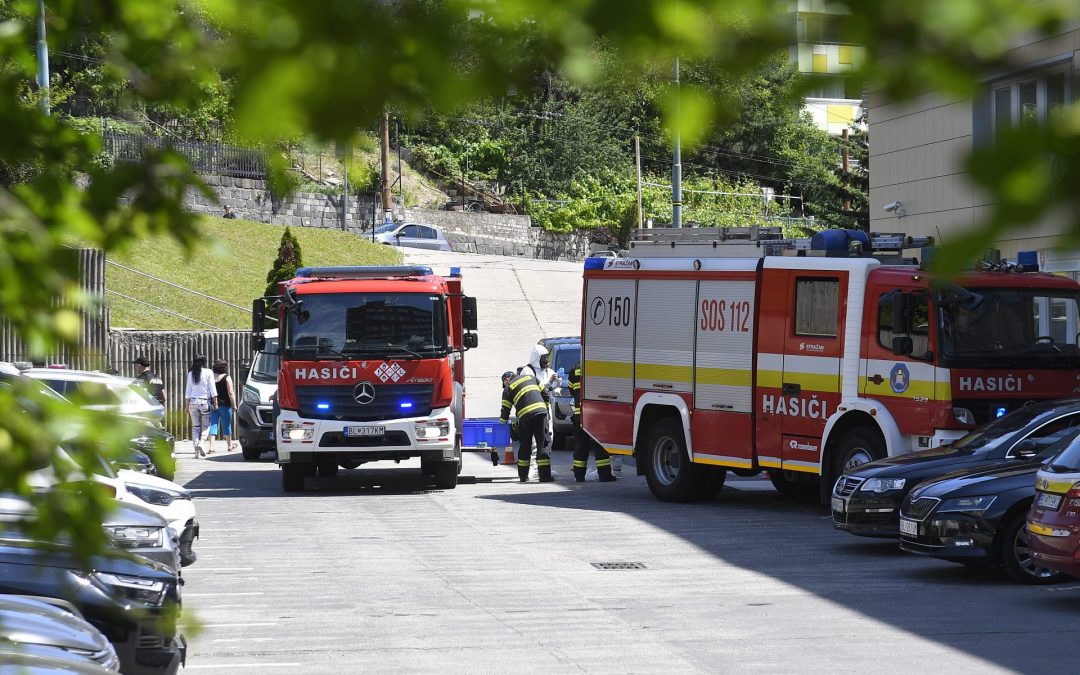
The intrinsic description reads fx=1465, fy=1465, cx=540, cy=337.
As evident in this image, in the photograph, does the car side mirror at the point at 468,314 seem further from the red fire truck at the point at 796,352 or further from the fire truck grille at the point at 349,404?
the red fire truck at the point at 796,352

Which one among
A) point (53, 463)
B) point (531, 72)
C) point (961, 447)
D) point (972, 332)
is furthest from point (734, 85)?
point (972, 332)

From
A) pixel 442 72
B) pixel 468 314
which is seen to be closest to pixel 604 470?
pixel 468 314

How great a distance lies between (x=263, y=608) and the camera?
11.0 meters

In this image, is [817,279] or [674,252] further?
[674,252]

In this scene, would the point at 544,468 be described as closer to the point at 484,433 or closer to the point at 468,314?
the point at 484,433

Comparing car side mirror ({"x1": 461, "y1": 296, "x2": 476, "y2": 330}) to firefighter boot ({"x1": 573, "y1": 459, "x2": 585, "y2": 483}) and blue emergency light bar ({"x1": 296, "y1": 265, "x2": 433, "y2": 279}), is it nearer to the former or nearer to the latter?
blue emergency light bar ({"x1": 296, "y1": 265, "x2": 433, "y2": 279})

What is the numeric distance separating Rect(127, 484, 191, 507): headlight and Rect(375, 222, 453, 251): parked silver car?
42.6m

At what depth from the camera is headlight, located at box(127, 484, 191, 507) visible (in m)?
12.4

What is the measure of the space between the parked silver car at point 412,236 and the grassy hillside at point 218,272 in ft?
7.69

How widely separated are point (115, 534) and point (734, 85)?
27.2 ft

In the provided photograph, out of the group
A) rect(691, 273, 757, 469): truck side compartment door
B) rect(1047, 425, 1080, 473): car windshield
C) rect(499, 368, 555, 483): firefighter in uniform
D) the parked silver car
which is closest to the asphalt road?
rect(691, 273, 757, 469): truck side compartment door

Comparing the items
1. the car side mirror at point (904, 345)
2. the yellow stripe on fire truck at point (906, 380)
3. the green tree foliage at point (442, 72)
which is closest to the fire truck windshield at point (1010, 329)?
the yellow stripe on fire truck at point (906, 380)

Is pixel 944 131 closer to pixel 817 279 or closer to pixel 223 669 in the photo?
pixel 817 279

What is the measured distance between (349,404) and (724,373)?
5.08m
